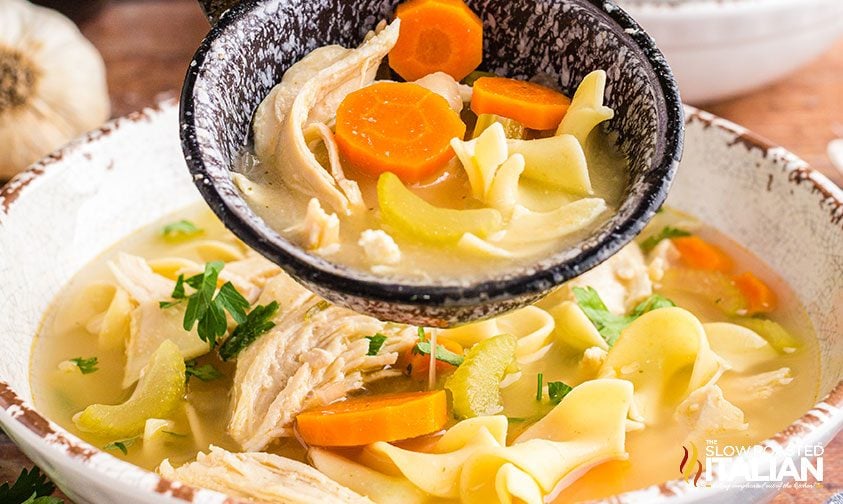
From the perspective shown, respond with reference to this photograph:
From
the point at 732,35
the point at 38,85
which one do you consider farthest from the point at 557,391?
the point at 38,85

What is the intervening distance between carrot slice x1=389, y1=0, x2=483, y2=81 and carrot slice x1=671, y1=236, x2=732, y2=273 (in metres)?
1.40

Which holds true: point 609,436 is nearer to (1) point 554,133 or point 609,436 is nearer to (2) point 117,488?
(1) point 554,133

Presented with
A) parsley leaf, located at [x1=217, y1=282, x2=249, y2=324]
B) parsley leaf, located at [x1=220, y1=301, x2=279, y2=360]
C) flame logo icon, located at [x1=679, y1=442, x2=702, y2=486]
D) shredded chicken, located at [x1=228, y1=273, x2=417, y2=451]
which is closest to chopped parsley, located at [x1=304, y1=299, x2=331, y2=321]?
shredded chicken, located at [x1=228, y1=273, x2=417, y2=451]

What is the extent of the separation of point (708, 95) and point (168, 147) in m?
2.85

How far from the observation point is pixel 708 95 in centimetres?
543

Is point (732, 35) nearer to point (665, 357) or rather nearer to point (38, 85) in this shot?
point (665, 357)

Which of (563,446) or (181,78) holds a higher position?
(563,446)

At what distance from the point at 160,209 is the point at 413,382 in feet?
5.44

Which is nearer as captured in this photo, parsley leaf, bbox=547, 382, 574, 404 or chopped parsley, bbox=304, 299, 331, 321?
parsley leaf, bbox=547, 382, 574, 404

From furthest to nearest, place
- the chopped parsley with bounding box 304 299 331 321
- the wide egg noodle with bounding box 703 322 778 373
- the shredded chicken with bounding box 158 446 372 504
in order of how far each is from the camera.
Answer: the wide egg noodle with bounding box 703 322 778 373, the chopped parsley with bounding box 304 299 331 321, the shredded chicken with bounding box 158 446 372 504

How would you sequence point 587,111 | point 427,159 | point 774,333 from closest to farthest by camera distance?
1. point 427,159
2. point 587,111
3. point 774,333

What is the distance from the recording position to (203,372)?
3441 mm

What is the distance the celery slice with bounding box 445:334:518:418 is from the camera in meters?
3.24

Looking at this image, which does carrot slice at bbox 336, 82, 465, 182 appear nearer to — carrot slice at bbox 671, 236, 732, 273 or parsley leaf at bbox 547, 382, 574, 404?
parsley leaf at bbox 547, 382, 574, 404
